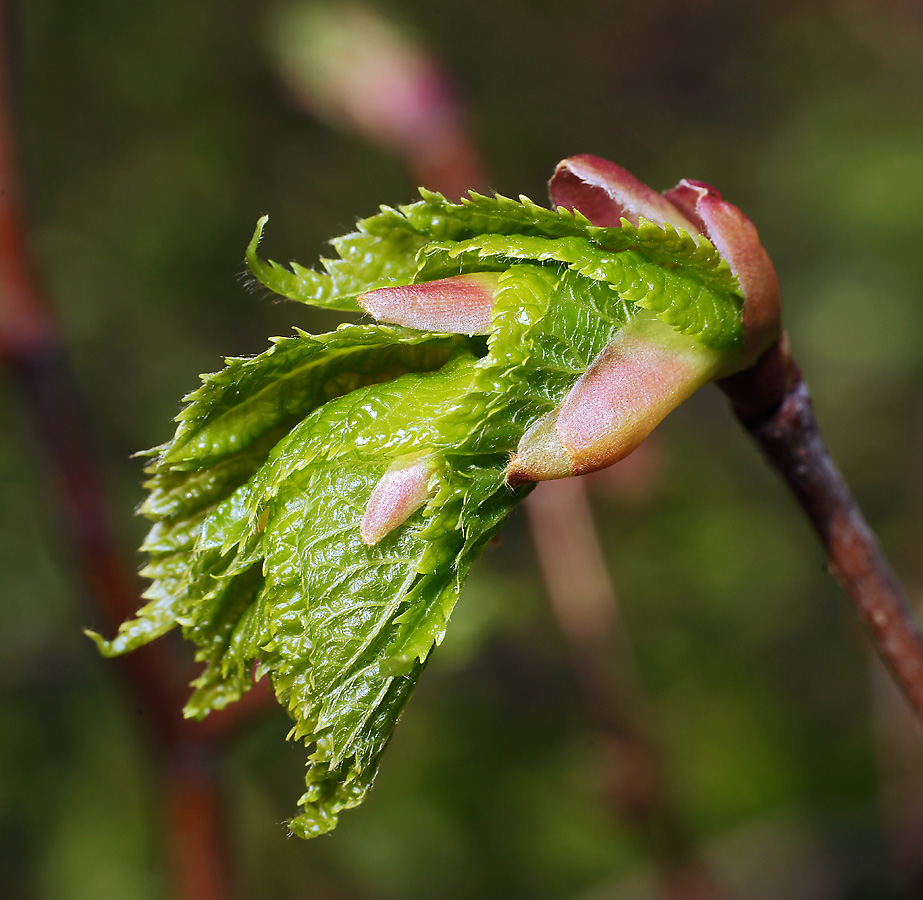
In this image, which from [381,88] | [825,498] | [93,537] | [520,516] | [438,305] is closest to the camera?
[438,305]

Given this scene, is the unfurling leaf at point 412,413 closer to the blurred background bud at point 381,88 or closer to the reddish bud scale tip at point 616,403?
the reddish bud scale tip at point 616,403

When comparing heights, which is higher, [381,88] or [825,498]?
[381,88]

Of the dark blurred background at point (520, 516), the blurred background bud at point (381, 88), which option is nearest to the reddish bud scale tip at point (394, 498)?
the dark blurred background at point (520, 516)

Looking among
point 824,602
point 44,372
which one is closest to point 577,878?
point 824,602

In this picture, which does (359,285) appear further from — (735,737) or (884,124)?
(884,124)

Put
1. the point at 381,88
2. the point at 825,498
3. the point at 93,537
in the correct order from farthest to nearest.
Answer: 1. the point at 381,88
2. the point at 93,537
3. the point at 825,498

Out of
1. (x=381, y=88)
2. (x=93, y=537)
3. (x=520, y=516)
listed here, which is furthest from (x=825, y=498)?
(x=520, y=516)

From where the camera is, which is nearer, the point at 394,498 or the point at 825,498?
the point at 394,498

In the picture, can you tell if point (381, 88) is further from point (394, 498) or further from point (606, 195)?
point (394, 498)
